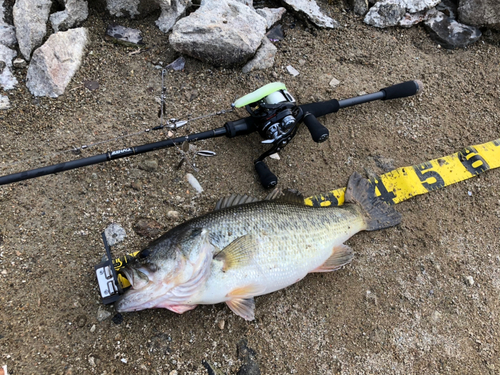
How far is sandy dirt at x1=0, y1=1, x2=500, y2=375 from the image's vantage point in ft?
9.04

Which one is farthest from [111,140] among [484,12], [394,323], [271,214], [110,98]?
[484,12]

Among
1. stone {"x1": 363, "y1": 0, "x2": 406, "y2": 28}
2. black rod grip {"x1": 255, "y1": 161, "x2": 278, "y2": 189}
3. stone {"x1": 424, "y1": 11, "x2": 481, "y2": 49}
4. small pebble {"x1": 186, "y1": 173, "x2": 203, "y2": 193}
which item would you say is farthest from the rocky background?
small pebble {"x1": 186, "y1": 173, "x2": 203, "y2": 193}

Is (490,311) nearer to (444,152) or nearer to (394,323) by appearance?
(394,323)

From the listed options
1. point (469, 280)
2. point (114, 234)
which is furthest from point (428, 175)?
point (114, 234)

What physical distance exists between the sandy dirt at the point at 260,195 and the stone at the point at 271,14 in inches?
7.4

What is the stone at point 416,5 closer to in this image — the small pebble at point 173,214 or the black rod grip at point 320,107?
the black rod grip at point 320,107

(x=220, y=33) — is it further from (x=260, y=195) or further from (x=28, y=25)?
(x=28, y=25)

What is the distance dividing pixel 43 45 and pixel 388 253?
4200mm

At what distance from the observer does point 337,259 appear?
3117 mm

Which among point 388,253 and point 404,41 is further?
point 404,41

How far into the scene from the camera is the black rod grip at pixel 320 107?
352cm

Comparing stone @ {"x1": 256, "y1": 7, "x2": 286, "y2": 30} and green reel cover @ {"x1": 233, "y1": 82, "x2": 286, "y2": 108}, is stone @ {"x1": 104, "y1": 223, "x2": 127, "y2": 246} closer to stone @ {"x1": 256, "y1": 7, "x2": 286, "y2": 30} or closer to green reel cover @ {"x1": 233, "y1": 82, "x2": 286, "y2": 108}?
green reel cover @ {"x1": 233, "y1": 82, "x2": 286, "y2": 108}

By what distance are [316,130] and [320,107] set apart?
66cm

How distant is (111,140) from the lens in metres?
3.46
